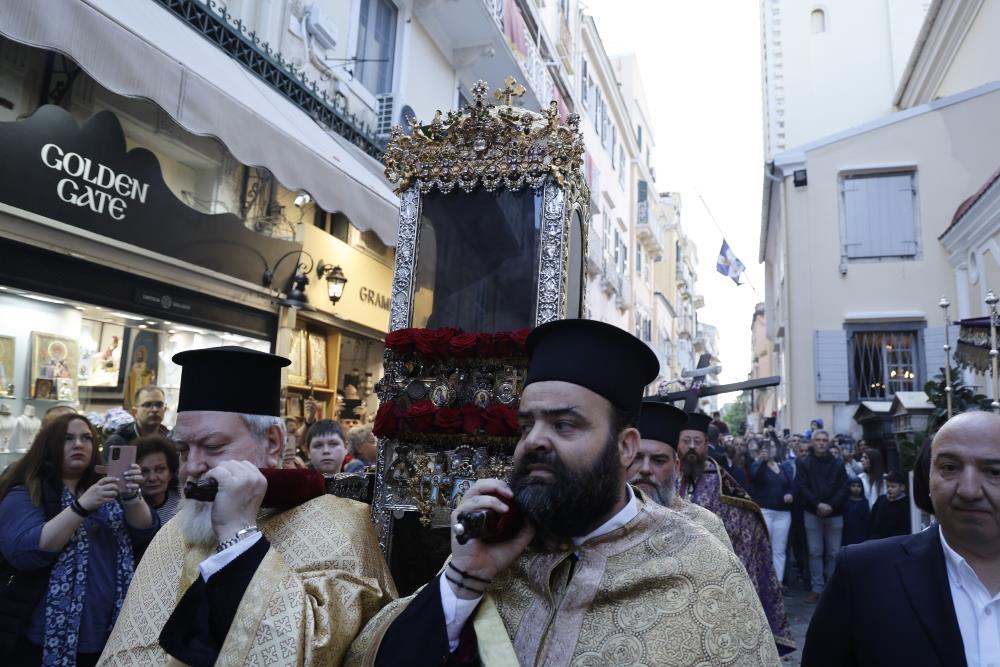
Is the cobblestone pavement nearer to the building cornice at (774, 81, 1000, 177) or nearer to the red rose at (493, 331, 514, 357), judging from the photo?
the red rose at (493, 331, 514, 357)

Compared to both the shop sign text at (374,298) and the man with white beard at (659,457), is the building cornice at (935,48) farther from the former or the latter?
the man with white beard at (659,457)

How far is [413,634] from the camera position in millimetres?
1987

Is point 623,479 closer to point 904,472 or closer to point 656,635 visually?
point 656,635

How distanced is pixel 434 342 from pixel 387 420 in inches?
18.5

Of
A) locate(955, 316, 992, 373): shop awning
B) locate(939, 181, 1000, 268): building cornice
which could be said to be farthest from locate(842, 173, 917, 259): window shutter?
locate(955, 316, 992, 373): shop awning

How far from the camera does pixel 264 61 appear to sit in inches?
325

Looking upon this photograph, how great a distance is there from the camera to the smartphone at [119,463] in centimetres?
347

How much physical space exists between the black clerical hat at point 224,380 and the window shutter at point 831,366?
1721 centimetres

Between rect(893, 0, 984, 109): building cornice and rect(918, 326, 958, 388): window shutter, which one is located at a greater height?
rect(893, 0, 984, 109): building cornice

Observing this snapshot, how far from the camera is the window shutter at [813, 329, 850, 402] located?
17.6 meters

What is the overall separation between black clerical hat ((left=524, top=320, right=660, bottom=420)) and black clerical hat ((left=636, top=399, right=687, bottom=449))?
221 centimetres

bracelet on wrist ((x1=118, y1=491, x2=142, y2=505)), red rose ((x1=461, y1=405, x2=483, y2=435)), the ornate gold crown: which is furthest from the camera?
the ornate gold crown

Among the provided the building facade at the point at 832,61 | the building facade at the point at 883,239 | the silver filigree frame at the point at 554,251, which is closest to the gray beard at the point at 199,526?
the silver filigree frame at the point at 554,251

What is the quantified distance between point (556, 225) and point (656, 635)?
8.11ft
